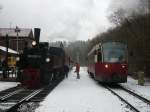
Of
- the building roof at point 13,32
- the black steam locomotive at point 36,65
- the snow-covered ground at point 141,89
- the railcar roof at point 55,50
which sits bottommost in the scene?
the snow-covered ground at point 141,89

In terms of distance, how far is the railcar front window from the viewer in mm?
24281

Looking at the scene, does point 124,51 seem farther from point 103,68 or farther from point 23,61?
point 23,61

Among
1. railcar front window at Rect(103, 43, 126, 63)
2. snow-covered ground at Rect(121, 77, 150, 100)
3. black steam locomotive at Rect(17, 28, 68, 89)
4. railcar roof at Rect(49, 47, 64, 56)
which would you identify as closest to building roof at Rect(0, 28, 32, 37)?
railcar roof at Rect(49, 47, 64, 56)

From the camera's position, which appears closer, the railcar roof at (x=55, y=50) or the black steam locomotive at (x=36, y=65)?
the black steam locomotive at (x=36, y=65)

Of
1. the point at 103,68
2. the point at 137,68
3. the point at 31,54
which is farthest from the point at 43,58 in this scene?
the point at 137,68

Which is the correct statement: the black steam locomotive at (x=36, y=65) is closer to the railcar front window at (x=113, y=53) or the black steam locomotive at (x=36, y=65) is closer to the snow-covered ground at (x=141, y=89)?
the railcar front window at (x=113, y=53)

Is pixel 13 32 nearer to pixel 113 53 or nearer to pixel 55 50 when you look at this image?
pixel 55 50

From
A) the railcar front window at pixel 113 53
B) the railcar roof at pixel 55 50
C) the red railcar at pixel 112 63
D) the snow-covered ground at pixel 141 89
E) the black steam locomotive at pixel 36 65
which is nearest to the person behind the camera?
the snow-covered ground at pixel 141 89

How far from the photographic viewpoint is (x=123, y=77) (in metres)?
24.1

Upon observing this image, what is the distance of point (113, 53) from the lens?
24344 mm

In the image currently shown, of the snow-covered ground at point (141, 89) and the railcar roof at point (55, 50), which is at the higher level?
the railcar roof at point (55, 50)

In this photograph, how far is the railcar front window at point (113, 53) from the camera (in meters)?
24.3

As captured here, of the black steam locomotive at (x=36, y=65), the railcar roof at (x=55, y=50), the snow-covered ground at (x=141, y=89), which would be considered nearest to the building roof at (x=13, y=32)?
the railcar roof at (x=55, y=50)

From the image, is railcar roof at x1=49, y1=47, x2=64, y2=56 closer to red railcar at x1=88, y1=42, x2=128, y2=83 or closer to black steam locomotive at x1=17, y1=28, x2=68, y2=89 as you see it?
black steam locomotive at x1=17, y1=28, x2=68, y2=89
